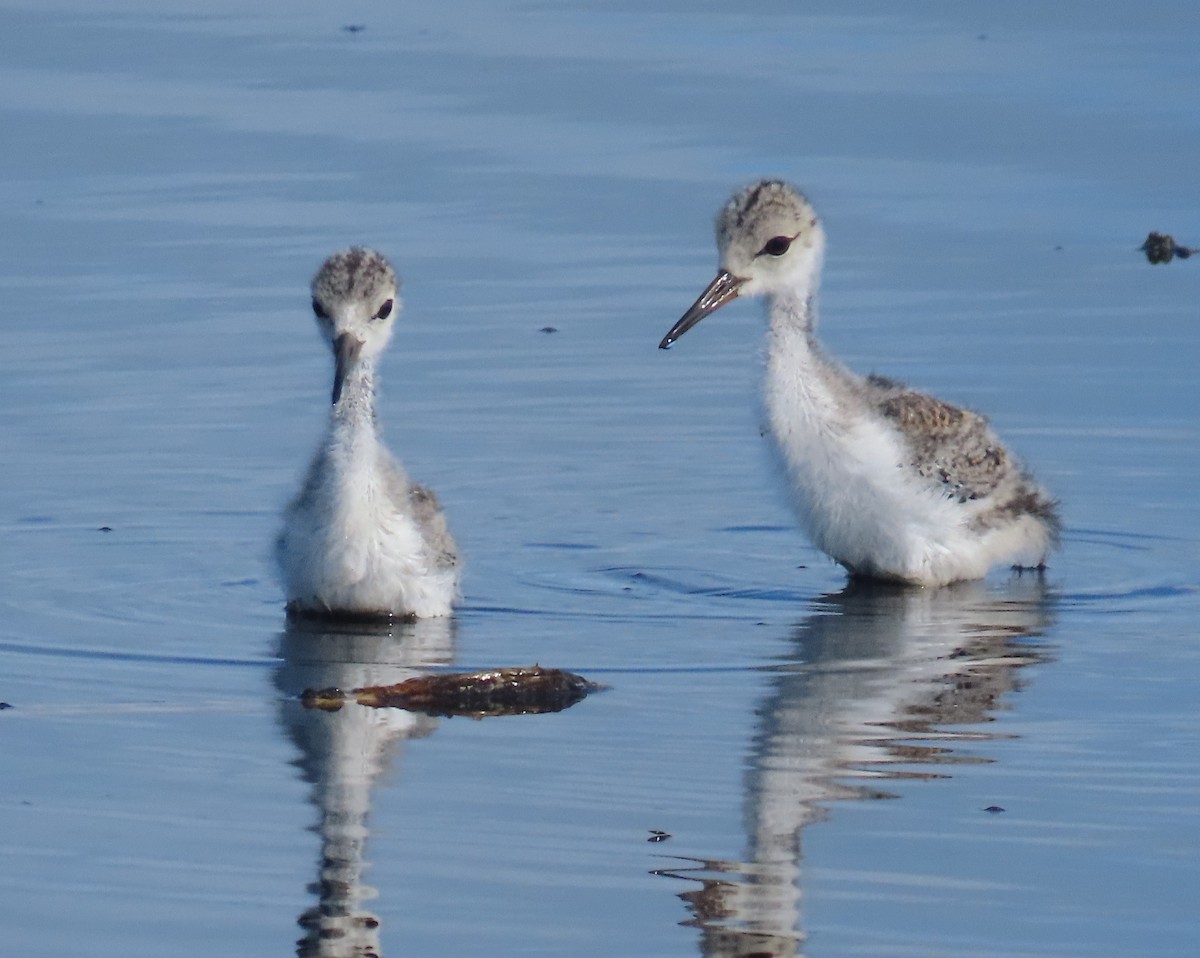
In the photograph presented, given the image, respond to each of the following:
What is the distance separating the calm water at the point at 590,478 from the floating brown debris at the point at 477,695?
158 mm

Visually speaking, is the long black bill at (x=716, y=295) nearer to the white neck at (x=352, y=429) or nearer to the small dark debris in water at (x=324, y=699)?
the white neck at (x=352, y=429)

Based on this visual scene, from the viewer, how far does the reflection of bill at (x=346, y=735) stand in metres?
Answer: 6.52

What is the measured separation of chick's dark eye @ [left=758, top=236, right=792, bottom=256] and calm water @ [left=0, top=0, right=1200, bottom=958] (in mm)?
475

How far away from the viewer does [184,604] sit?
380 inches

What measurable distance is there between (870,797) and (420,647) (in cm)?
216

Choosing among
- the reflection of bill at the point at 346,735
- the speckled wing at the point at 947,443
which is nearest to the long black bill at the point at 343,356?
the reflection of bill at the point at 346,735

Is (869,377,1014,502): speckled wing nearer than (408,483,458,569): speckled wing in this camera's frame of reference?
No

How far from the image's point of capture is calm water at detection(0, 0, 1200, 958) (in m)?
6.83

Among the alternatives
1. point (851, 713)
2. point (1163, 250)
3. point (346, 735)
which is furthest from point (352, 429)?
point (1163, 250)

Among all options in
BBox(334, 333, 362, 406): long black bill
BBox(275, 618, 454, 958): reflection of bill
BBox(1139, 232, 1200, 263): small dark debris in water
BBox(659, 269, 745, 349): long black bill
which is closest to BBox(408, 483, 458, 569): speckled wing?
BBox(275, 618, 454, 958): reflection of bill

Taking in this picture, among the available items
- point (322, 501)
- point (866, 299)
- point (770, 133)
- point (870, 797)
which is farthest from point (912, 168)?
point (870, 797)

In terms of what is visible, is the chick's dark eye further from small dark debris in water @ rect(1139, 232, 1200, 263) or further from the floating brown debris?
small dark debris in water @ rect(1139, 232, 1200, 263)

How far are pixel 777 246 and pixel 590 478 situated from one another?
4.11ft

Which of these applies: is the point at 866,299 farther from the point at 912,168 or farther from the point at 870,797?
the point at 870,797
